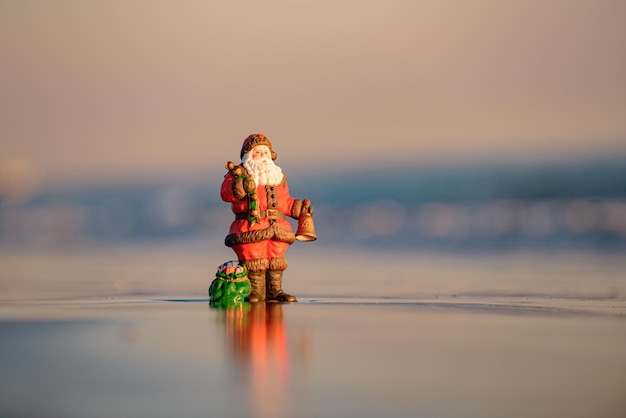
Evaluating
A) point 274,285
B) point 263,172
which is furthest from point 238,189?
point 274,285

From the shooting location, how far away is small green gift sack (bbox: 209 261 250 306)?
7.07m

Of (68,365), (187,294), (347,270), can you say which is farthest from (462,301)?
(68,365)

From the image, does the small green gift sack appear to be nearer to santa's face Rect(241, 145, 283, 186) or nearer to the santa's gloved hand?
the santa's gloved hand

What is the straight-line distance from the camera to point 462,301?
7.23 m

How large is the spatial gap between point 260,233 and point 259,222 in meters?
0.08

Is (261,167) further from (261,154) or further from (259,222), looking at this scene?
(259,222)

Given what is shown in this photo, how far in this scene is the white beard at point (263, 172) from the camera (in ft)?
24.0

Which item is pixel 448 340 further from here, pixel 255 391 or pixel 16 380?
pixel 16 380

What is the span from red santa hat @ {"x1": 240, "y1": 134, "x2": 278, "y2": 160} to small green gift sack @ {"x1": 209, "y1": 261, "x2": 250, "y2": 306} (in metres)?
0.84

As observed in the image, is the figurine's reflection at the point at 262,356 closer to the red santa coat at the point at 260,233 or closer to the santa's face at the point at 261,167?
the red santa coat at the point at 260,233

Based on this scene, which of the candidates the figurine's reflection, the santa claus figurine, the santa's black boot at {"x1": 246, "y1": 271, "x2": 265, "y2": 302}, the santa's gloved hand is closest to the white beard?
the santa claus figurine

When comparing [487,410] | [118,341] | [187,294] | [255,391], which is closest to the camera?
[487,410]

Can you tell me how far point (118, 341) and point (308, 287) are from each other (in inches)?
146

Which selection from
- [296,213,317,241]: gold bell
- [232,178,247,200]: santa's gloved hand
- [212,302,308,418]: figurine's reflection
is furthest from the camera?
[296,213,317,241]: gold bell
